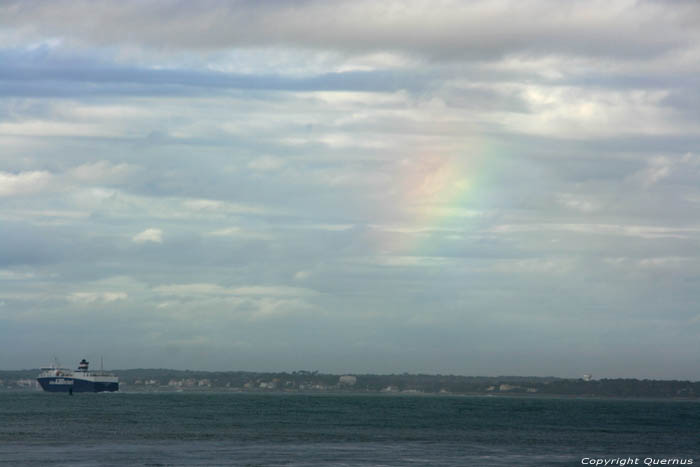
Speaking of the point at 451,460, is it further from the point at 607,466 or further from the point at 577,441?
the point at 577,441

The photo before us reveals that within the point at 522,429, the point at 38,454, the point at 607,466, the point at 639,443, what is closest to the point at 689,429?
the point at 522,429

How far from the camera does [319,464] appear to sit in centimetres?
7850

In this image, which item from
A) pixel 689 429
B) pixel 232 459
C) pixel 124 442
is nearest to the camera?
pixel 232 459

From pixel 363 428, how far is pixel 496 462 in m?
55.7

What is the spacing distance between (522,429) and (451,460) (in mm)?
60617

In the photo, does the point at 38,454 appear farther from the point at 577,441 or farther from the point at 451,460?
the point at 577,441

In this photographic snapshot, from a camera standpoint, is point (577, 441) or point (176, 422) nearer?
point (577, 441)

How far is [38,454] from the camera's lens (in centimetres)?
8519

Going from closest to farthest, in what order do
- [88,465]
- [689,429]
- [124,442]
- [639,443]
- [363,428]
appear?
1. [88,465]
2. [124,442]
3. [639,443]
4. [363,428]
5. [689,429]

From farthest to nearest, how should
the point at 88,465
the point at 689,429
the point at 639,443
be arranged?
the point at 689,429
the point at 639,443
the point at 88,465

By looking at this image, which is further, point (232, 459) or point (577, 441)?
point (577, 441)

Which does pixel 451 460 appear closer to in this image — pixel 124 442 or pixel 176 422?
pixel 124 442

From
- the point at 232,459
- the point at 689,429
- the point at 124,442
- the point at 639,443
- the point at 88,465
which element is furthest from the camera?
the point at 689,429

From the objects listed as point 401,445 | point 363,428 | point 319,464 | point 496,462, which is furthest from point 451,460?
point 363,428
